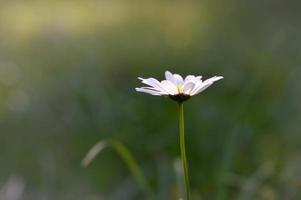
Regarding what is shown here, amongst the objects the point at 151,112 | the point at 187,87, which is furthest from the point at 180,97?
the point at 151,112

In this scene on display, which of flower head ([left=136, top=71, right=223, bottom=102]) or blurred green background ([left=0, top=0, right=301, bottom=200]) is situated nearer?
flower head ([left=136, top=71, right=223, bottom=102])

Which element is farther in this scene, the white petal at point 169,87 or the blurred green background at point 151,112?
the blurred green background at point 151,112

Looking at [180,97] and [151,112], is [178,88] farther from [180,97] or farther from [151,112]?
[151,112]

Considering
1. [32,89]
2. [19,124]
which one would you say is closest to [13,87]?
[32,89]

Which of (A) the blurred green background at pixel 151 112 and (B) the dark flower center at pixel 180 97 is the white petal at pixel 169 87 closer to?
(B) the dark flower center at pixel 180 97

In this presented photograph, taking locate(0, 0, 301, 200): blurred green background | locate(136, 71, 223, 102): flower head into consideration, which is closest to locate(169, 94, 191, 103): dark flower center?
locate(136, 71, 223, 102): flower head

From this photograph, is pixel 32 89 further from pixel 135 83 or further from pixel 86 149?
pixel 86 149

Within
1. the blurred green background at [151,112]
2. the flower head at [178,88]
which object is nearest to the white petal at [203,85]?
the flower head at [178,88]

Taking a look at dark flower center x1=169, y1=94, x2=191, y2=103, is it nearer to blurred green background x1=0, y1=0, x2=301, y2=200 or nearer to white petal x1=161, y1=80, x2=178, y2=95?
white petal x1=161, y1=80, x2=178, y2=95
